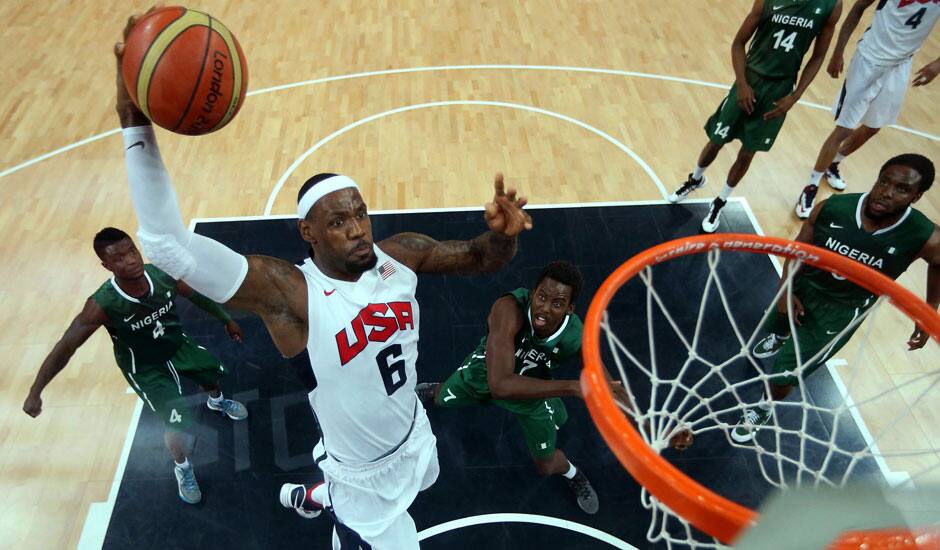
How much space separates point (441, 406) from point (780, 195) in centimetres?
356

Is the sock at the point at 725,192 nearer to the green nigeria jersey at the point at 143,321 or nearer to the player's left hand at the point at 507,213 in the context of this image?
the player's left hand at the point at 507,213

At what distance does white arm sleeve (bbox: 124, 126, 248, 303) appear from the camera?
1.99 metres

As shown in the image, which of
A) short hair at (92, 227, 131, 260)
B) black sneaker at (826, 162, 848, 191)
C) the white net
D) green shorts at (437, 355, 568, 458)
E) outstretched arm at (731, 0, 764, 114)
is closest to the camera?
short hair at (92, 227, 131, 260)

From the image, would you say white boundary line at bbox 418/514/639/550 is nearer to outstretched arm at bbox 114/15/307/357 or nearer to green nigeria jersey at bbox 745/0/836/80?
outstretched arm at bbox 114/15/307/357

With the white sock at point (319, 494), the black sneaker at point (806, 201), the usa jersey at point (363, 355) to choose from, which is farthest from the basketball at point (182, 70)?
the black sneaker at point (806, 201)

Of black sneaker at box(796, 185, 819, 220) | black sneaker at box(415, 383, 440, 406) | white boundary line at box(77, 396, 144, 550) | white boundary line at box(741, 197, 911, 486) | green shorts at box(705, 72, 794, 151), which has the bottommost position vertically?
white boundary line at box(77, 396, 144, 550)

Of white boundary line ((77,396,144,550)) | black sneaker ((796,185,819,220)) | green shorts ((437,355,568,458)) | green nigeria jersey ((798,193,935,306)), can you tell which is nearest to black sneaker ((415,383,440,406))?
green shorts ((437,355,568,458))

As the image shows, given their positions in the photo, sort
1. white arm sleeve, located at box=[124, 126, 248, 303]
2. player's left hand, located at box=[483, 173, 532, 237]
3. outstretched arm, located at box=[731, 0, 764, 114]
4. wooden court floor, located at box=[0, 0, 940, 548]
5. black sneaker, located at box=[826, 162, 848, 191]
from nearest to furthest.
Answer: white arm sleeve, located at box=[124, 126, 248, 303] < player's left hand, located at box=[483, 173, 532, 237] < wooden court floor, located at box=[0, 0, 940, 548] < outstretched arm, located at box=[731, 0, 764, 114] < black sneaker, located at box=[826, 162, 848, 191]

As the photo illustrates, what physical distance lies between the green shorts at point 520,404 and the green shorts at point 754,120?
8.59ft

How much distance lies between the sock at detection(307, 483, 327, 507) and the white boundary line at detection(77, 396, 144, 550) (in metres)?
1.16

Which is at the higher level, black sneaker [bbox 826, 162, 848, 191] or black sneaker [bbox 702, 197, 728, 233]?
black sneaker [bbox 826, 162, 848, 191]

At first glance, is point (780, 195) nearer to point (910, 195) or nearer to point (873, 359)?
point (873, 359)

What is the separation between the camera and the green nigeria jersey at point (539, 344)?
3182 millimetres

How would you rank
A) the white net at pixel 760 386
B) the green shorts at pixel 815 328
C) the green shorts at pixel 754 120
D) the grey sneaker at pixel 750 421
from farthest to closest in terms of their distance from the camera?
the green shorts at pixel 754 120 < the grey sneaker at pixel 750 421 < the white net at pixel 760 386 < the green shorts at pixel 815 328
